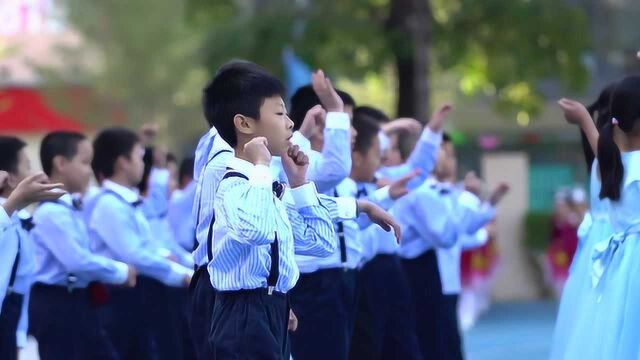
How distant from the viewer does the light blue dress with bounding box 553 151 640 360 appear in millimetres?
6637

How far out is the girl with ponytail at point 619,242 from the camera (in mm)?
6570

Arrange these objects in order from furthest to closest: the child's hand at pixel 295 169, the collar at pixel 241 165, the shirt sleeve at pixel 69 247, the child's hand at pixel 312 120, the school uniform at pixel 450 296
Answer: the school uniform at pixel 450 296 → the shirt sleeve at pixel 69 247 → the child's hand at pixel 312 120 → the child's hand at pixel 295 169 → the collar at pixel 241 165

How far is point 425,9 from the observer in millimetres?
15711

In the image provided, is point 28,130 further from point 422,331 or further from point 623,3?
point 422,331

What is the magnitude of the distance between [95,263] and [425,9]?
9.33 m

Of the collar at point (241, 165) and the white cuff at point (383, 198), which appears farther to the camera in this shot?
the white cuff at point (383, 198)

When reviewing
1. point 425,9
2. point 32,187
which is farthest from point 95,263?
point 425,9

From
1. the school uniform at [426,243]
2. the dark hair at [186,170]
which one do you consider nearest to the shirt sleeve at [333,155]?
the school uniform at [426,243]

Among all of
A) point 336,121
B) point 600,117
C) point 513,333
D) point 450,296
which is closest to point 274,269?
point 336,121

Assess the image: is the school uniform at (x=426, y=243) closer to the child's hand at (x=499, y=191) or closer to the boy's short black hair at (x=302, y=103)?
the child's hand at (x=499, y=191)

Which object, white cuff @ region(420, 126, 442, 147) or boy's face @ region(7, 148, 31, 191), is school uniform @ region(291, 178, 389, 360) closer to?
white cuff @ region(420, 126, 442, 147)

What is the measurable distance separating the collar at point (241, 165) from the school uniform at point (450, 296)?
4.03m

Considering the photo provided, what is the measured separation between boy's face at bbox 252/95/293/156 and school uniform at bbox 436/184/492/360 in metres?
3.92

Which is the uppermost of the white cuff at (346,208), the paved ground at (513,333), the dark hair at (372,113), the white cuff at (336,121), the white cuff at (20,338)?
the dark hair at (372,113)
